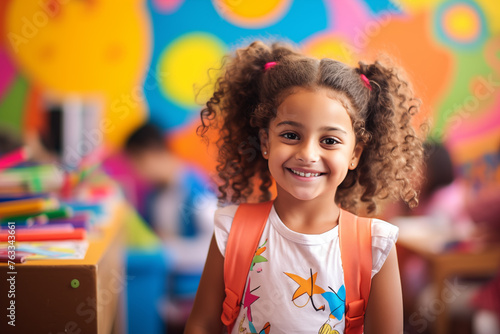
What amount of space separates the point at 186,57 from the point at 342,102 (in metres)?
2.01

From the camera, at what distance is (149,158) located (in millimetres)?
2756

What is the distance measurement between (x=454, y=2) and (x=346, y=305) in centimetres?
250

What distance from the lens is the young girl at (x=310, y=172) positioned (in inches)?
34.7

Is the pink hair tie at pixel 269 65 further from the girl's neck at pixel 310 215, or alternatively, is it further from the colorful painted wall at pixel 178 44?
the colorful painted wall at pixel 178 44

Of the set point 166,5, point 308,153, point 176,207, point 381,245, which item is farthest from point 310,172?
point 166,5

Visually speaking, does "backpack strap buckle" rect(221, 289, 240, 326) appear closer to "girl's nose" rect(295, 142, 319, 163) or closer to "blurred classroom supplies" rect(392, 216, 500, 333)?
"girl's nose" rect(295, 142, 319, 163)

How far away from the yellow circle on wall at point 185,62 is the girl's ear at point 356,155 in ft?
6.26

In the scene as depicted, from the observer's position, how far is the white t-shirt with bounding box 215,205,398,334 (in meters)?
0.88

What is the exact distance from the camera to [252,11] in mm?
2760

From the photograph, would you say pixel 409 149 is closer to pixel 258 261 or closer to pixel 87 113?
pixel 258 261

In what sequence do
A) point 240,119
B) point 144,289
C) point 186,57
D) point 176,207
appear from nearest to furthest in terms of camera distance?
point 240,119 < point 144,289 < point 176,207 < point 186,57

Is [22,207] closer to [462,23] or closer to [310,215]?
[310,215]

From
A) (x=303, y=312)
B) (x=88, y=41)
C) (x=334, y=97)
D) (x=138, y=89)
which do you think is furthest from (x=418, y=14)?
(x=303, y=312)

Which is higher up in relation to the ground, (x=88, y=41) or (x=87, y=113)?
(x=88, y=41)
